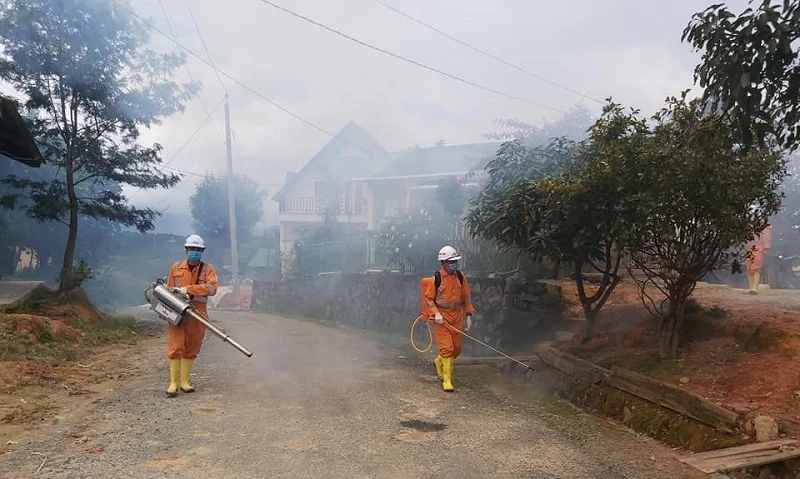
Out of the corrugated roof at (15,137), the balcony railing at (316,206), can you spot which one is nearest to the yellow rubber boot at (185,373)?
the corrugated roof at (15,137)

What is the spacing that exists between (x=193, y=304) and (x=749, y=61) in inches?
233

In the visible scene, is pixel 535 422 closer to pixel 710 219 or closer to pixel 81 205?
pixel 710 219

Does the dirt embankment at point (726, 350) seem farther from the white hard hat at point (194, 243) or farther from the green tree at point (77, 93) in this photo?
the green tree at point (77, 93)

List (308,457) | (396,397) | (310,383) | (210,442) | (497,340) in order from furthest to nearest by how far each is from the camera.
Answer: (497,340) < (310,383) < (396,397) < (210,442) < (308,457)

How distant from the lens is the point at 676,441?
508cm

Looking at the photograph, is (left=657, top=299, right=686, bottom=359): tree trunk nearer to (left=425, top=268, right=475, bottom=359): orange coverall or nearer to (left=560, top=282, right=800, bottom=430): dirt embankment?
(left=560, top=282, right=800, bottom=430): dirt embankment

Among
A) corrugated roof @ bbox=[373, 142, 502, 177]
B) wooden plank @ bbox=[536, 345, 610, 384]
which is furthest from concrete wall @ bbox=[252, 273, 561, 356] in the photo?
corrugated roof @ bbox=[373, 142, 502, 177]

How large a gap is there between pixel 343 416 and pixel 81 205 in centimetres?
1185

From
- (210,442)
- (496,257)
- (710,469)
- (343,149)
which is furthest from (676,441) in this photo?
(343,149)

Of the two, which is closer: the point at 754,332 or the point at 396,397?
the point at 754,332

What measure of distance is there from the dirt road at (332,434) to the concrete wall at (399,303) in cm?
159

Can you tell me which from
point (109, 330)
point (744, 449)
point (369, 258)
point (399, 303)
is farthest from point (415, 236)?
point (744, 449)

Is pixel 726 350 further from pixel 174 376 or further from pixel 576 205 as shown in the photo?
pixel 174 376

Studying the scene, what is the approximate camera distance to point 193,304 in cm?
721
